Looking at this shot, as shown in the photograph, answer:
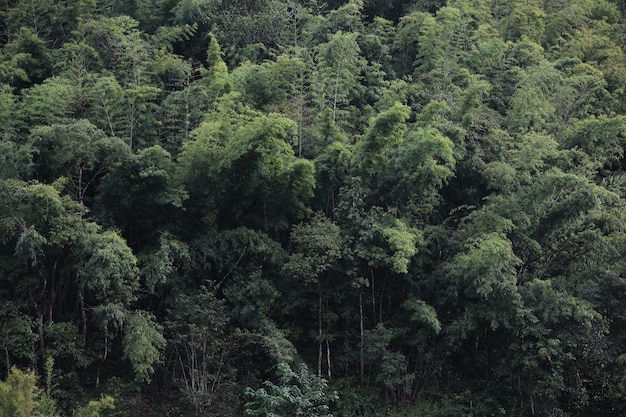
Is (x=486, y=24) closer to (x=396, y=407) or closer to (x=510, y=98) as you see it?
(x=510, y=98)

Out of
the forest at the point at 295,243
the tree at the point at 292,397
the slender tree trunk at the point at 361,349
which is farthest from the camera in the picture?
the slender tree trunk at the point at 361,349

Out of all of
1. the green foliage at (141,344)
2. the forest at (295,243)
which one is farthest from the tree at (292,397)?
the green foliage at (141,344)

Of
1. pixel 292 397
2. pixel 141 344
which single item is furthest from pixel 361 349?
pixel 141 344

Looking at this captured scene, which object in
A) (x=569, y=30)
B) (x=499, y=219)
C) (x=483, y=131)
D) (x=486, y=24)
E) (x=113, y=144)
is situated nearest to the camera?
(x=113, y=144)

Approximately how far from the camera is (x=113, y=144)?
488 inches

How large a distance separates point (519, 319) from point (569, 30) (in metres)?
12.2

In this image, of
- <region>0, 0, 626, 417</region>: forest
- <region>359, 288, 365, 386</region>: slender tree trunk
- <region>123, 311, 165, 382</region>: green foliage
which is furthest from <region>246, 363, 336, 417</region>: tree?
<region>359, 288, 365, 386</region>: slender tree trunk

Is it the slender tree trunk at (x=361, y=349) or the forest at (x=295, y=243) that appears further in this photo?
the slender tree trunk at (x=361, y=349)

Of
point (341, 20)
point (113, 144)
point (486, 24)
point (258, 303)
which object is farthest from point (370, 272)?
point (486, 24)

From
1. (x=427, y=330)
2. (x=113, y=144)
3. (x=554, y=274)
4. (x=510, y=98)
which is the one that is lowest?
(x=427, y=330)

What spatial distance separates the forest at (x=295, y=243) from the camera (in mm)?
12211

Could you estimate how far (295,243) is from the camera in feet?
45.7

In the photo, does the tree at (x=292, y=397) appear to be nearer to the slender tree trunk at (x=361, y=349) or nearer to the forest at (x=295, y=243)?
the forest at (x=295, y=243)

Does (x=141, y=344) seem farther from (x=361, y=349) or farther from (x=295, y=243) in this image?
(x=361, y=349)
